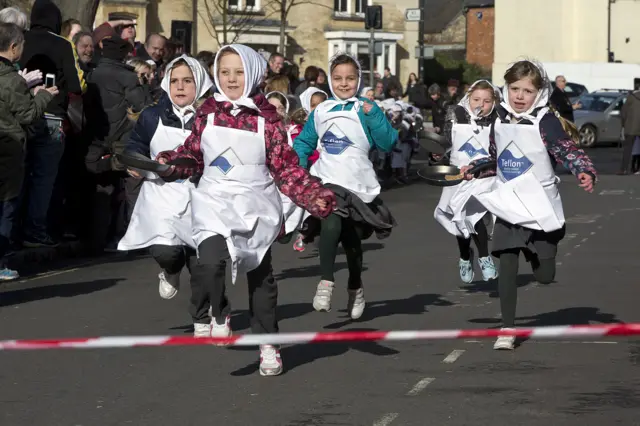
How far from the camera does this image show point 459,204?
12195mm

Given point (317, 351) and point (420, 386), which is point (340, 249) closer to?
point (317, 351)

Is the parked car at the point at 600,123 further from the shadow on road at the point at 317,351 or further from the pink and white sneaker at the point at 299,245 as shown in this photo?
the shadow on road at the point at 317,351

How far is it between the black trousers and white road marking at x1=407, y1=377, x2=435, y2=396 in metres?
0.85

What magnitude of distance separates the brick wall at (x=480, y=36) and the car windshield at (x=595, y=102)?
205ft

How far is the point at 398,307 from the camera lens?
34.7 ft

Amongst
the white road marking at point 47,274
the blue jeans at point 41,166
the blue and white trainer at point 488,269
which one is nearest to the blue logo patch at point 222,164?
the blue and white trainer at point 488,269

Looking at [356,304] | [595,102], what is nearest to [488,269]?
[356,304]

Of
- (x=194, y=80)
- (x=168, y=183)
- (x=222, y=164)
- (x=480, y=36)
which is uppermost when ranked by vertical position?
(x=480, y=36)

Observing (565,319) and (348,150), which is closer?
(565,319)

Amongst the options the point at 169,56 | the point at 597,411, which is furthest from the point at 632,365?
the point at 169,56

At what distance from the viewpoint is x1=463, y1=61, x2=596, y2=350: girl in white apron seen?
8.77 meters

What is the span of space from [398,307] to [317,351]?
2013mm

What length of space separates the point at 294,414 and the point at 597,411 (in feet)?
4.68

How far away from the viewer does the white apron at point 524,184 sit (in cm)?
880
